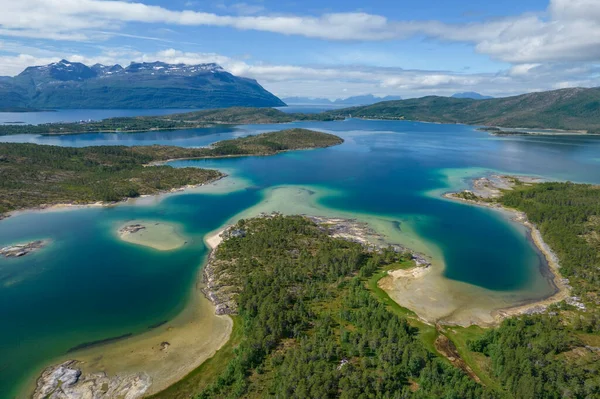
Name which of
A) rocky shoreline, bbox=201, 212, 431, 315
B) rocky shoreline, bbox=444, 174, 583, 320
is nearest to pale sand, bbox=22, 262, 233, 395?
rocky shoreline, bbox=201, 212, 431, 315

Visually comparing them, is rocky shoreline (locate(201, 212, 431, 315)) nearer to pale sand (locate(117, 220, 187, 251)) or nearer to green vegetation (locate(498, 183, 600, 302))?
pale sand (locate(117, 220, 187, 251))

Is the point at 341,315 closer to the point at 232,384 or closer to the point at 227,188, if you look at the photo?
the point at 232,384

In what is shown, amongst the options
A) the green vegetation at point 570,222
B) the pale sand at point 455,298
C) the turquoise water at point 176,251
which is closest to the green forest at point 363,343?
the green vegetation at point 570,222

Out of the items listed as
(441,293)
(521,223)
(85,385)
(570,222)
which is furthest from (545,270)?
(85,385)

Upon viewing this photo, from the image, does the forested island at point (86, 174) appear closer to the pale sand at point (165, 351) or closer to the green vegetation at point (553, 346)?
the pale sand at point (165, 351)

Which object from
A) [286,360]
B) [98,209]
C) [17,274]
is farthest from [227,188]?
[286,360]
